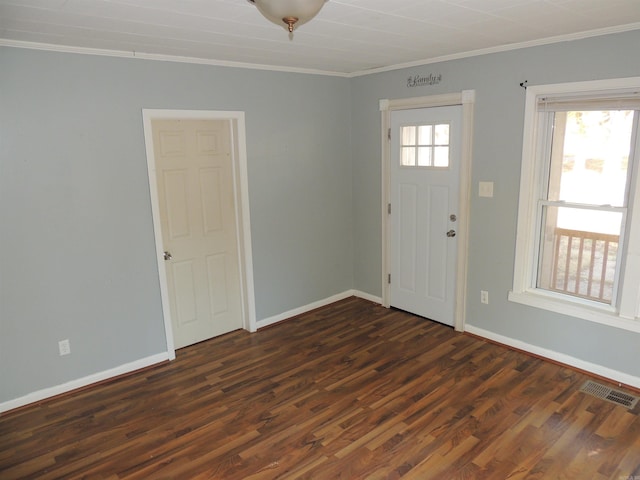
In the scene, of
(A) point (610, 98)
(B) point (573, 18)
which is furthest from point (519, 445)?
(B) point (573, 18)

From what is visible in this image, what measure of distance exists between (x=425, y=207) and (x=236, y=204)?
1.75 metres

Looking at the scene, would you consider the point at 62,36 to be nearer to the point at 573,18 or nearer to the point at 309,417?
the point at 309,417

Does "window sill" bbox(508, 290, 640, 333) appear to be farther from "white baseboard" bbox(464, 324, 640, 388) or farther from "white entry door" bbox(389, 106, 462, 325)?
"white entry door" bbox(389, 106, 462, 325)

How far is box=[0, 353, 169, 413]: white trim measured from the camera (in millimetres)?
3078

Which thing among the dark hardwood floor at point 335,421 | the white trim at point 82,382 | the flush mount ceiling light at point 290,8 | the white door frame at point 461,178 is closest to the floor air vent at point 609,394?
the dark hardwood floor at point 335,421

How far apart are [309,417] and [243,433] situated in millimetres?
432

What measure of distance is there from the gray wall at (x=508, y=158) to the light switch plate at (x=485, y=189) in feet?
0.12

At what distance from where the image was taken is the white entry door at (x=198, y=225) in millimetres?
3721

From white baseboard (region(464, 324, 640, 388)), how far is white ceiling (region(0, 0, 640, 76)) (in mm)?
2301

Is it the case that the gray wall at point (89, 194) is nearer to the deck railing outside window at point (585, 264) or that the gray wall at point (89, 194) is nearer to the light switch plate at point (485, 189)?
the light switch plate at point (485, 189)

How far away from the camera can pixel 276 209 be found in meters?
4.26

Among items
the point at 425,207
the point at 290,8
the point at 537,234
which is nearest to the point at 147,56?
the point at 290,8

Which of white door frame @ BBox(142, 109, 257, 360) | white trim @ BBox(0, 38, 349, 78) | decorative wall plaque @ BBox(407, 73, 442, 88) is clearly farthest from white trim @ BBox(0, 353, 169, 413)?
decorative wall plaque @ BBox(407, 73, 442, 88)

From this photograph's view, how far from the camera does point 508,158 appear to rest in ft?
11.6
